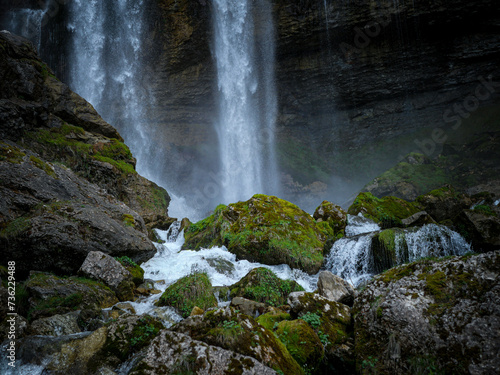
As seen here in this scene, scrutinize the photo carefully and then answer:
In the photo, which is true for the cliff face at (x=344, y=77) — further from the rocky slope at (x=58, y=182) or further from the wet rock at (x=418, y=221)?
the wet rock at (x=418, y=221)

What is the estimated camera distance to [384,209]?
440 inches

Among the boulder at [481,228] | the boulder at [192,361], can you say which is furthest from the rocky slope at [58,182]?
the boulder at [481,228]

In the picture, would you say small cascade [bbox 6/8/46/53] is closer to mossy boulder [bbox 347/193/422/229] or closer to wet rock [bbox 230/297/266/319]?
mossy boulder [bbox 347/193/422/229]

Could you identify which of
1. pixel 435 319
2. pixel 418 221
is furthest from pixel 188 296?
pixel 418 221

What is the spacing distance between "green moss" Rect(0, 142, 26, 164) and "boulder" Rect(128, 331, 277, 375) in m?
7.43

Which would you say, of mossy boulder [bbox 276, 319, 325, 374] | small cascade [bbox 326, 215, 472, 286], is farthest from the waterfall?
mossy boulder [bbox 276, 319, 325, 374]

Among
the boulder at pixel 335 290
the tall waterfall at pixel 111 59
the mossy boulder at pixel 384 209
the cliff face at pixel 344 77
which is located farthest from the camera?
the tall waterfall at pixel 111 59

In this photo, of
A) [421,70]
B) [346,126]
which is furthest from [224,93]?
[421,70]

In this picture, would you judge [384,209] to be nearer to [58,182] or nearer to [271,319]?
[271,319]

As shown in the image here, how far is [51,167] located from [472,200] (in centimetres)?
1727

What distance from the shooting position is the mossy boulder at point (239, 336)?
2432mm

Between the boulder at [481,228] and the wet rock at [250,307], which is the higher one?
the boulder at [481,228]

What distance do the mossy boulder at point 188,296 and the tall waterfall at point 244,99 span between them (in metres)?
21.9

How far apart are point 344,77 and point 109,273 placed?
26.8 meters
